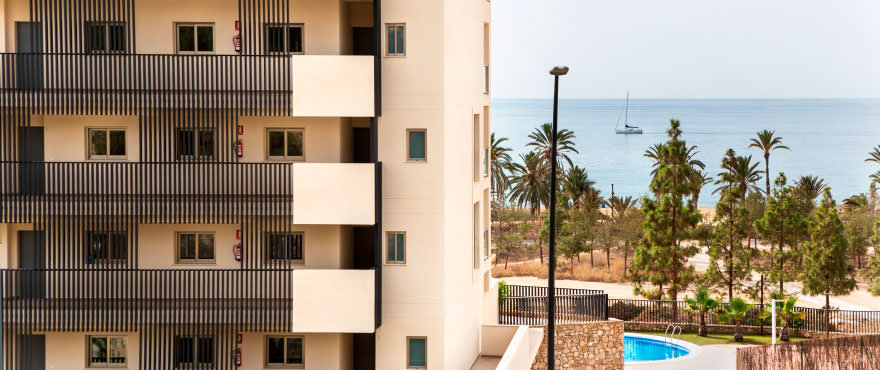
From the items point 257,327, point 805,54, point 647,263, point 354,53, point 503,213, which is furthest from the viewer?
point 805,54

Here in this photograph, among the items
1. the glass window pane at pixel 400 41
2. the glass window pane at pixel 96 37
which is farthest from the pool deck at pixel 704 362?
the glass window pane at pixel 96 37

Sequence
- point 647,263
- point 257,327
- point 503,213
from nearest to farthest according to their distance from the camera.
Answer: point 257,327 < point 647,263 < point 503,213

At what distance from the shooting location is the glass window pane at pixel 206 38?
24766 millimetres

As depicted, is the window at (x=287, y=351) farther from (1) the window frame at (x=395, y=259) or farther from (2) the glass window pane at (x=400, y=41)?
(2) the glass window pane at (x=400, y=41)

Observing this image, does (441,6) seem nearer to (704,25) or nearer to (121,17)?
(121,17)

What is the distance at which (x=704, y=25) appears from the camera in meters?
197

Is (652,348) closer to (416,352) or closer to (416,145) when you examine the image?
(416,352)

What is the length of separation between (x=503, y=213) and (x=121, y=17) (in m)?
74.2

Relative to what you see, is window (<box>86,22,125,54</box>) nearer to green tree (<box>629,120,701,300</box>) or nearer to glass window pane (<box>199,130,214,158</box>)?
glass window pane (<box>199,130,214,158</box>)

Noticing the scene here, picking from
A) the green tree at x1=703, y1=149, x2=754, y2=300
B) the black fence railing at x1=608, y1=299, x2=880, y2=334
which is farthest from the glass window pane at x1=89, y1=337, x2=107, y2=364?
the green tree at x1=703, y1=149, x2=754, y2=300

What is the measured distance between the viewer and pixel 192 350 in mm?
25109

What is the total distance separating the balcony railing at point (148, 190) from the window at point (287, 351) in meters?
3.06

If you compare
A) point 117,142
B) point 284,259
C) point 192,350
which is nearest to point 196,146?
point 117,142

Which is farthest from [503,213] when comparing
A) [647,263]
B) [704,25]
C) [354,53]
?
[704,25]
